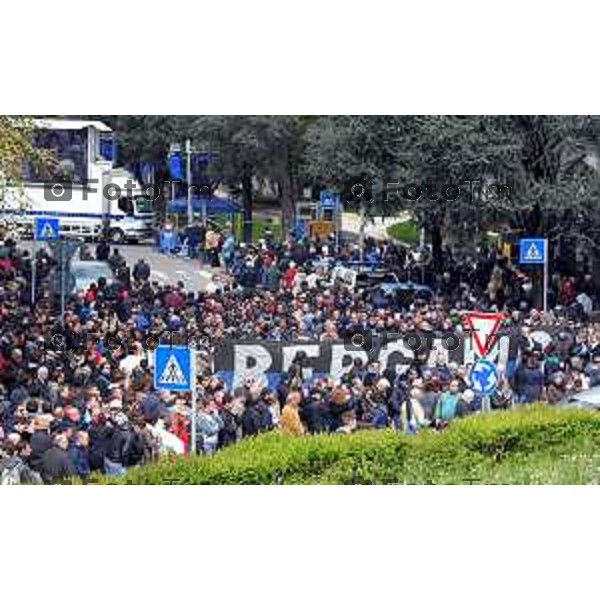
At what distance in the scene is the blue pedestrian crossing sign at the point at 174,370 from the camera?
11.3m

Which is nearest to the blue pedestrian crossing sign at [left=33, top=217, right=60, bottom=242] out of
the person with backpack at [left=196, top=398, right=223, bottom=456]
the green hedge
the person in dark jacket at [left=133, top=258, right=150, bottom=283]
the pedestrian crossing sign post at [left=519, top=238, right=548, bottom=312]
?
the person in dark jacket at [left=133, top=258, right=150, bottom=283]

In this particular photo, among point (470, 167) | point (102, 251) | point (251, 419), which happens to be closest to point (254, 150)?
point (102, 251)

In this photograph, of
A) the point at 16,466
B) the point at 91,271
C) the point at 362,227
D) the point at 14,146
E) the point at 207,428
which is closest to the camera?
the point at 16,466

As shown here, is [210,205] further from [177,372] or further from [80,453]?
[80,453]

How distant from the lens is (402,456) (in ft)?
36.9

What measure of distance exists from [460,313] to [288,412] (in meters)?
1.37

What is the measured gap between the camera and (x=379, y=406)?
11383mm

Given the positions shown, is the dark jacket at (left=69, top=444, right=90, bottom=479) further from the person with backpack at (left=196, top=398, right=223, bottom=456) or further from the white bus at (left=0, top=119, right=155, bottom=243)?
A: the white bus at (left=0, top=119, right=155, bottom=243)

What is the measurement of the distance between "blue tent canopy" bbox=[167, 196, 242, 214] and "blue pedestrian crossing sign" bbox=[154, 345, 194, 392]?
1032 millimetres

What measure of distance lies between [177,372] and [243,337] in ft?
1.66
